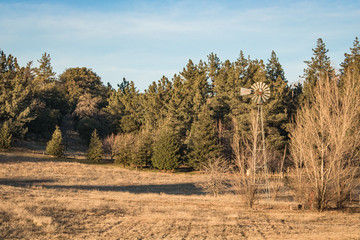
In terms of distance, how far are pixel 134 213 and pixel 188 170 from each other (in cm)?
3678

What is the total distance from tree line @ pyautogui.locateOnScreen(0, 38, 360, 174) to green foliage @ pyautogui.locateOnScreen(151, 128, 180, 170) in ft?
0.21

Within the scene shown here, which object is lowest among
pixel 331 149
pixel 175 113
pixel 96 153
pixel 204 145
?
pixel 96 153

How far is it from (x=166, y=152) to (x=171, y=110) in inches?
491

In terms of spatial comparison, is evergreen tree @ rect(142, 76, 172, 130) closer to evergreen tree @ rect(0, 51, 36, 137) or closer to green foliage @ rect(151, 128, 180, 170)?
green foliage @ rect(151, 128, 180, 170)

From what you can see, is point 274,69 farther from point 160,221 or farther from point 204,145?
point 160,221

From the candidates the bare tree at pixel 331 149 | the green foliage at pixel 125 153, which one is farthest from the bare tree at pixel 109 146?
the bare tree at pixel 331 149

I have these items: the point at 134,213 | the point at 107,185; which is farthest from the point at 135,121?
the point at 134,213

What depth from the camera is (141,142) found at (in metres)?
54.2

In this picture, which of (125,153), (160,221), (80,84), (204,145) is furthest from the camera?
(80,84)

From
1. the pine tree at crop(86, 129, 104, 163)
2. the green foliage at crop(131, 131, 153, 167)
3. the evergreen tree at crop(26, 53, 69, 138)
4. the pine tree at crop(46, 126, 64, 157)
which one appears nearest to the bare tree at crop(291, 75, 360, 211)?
the green foliage at crop(131, 131, 153, 167)

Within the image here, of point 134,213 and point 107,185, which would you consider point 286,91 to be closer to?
point 107,185

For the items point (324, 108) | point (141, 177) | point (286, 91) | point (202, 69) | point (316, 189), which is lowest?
point (141, 177)

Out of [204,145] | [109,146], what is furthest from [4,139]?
[204,145]

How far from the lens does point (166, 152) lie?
5181 cm
